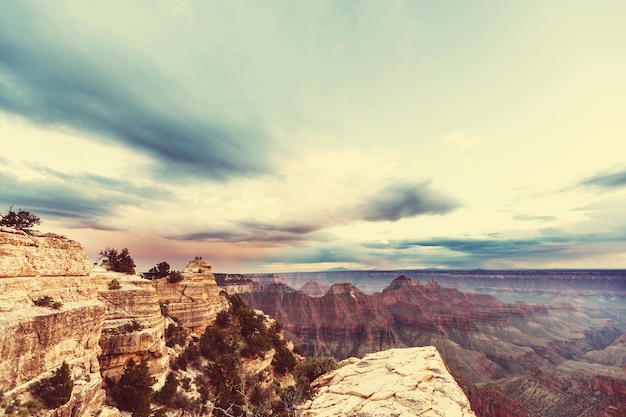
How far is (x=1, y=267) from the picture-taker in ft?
51.3

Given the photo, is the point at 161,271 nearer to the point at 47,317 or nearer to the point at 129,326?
the point at 129,326

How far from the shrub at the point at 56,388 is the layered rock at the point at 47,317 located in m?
0.42

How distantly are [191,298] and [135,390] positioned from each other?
18707 millimetres

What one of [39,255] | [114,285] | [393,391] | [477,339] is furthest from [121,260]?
[477,339]

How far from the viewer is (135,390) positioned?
23922 mm

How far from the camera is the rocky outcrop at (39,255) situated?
16375mm

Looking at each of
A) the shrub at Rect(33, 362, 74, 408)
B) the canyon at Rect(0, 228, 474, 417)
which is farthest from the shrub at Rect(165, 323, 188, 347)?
the shrub at Rect(33, 362, 74, 408)

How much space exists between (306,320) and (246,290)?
4429cm

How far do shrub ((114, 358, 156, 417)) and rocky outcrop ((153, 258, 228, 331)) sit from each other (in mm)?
14308

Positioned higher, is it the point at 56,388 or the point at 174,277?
the point at 174,277

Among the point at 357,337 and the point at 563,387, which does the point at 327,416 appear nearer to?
the point at 563,387

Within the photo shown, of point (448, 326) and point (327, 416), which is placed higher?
point (327, 416)

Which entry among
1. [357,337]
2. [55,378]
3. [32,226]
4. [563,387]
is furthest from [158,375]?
[357,337]

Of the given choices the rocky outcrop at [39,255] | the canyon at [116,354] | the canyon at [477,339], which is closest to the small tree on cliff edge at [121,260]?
the canyon at [116,354]
